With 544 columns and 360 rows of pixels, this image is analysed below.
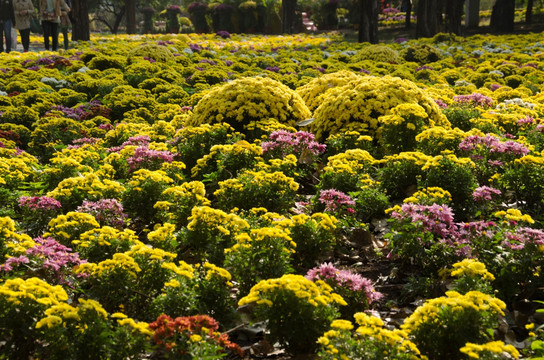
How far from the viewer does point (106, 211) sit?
514 centimetres

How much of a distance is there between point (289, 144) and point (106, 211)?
7.33 feet

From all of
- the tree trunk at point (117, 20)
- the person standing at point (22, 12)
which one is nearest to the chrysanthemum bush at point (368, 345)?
the person standing at point (22, 12)

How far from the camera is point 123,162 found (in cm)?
677

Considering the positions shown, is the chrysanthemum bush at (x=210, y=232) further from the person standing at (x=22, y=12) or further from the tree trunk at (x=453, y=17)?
the tree trunk at (x=453, y=17)

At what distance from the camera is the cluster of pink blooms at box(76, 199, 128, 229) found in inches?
201

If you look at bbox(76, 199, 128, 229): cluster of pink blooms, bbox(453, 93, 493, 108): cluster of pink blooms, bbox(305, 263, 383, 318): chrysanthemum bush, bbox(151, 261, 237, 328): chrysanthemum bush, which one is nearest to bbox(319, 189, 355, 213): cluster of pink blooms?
bbox(305, 263, 383, 318): chrysanthemum bush

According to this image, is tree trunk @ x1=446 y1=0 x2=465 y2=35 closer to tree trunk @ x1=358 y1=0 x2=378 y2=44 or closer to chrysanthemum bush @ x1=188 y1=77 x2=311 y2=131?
tree trunk @ x1=358 y1=0 x2=378 y2=44

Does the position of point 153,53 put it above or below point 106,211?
above

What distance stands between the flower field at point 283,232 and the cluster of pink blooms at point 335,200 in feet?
0.07

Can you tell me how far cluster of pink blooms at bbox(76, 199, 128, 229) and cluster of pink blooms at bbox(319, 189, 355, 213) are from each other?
69.9 inches

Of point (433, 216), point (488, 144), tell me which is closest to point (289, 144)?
point (488, 144)

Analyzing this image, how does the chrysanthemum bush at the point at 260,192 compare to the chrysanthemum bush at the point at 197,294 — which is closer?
the chrysanthemum bush at the point at 197,294

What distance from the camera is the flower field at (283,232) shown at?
316cm

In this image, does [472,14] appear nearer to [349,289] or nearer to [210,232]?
[210,232]
